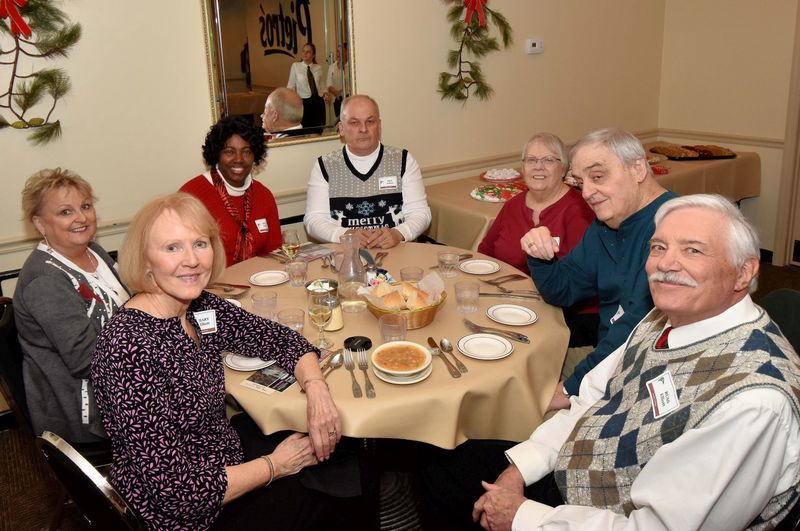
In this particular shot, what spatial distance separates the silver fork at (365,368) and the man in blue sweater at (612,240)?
68 centimetres

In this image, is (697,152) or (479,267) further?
(697,152)

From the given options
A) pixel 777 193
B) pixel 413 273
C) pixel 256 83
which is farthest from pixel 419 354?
pixel 777 193

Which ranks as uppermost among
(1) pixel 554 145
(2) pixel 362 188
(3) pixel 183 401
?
(1) pixel 554 145

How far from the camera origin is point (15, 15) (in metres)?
2.92

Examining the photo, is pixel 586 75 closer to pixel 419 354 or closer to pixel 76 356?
pixel 419 354

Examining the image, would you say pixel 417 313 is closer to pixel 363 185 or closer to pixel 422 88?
pixel 363 185

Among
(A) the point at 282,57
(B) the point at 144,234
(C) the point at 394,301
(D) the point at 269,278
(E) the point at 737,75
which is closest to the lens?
(B) the point at 144,234

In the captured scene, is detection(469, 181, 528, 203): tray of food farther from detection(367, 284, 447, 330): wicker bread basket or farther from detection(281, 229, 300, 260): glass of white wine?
detection(367, 284, 447, 330): wicker bread basket

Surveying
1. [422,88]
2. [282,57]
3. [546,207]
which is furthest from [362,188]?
[422,88]

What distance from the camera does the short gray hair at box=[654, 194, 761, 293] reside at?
4.63 feet

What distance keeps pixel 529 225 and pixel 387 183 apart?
96 centimetres

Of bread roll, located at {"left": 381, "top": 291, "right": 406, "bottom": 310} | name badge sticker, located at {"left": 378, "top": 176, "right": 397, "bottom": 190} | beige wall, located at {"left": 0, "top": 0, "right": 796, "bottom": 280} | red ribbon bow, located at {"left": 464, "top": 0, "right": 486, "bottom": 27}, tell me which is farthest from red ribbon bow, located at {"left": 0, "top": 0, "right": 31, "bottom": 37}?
red ribbon bow, located at {"left": 464, "top": 0, "right": 486, "bottom": 27}

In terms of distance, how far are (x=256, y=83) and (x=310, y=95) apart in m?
0.36

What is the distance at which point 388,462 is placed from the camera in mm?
2465
